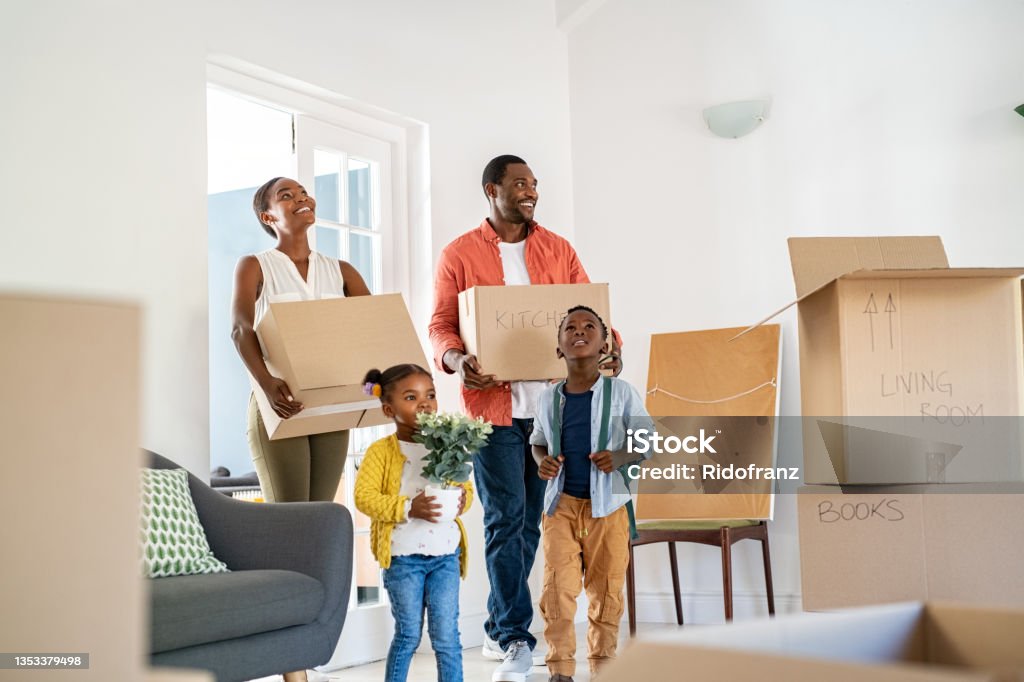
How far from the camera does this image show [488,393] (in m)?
3.21

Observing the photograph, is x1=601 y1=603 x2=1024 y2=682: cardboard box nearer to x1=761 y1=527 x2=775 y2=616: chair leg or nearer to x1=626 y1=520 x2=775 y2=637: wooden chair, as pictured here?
x1=626 y1=520 x2=775 y2=637: wooden chair

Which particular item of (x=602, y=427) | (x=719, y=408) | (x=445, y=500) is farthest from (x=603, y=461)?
(x=719, y=408)

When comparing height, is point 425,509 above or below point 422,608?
above

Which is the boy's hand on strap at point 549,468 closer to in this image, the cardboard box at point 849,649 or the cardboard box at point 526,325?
the cardboard box at point 526,325

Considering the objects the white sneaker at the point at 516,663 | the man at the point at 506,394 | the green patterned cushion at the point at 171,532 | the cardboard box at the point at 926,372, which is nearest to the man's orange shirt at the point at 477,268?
the man at the point at 506,394

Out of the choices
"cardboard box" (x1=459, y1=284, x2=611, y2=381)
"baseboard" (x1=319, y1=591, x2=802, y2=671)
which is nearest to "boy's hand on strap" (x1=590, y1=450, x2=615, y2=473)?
"cardboard box" (x1=459, y1=284, x2=611, y2=381)

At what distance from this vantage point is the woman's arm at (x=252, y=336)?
2717mm

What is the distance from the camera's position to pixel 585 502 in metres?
2.95

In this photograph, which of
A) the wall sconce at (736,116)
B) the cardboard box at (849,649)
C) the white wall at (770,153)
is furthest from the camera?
the wall sconce at (736,116)

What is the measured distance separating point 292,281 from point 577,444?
37.6 inches

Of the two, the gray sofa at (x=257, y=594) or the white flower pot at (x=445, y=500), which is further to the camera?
the white flower pot at (x=445, y=500)

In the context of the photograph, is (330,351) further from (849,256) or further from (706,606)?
(706,606)

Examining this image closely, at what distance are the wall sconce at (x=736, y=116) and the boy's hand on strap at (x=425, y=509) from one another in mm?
2433

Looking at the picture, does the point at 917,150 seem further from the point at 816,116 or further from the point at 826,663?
the point at 826,663
